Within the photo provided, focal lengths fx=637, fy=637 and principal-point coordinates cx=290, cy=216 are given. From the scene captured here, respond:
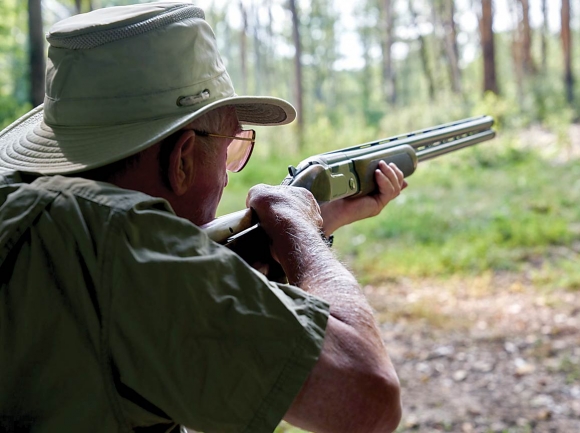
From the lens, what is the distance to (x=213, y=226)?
1.45 meters

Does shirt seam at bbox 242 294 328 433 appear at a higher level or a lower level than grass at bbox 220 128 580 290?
higher

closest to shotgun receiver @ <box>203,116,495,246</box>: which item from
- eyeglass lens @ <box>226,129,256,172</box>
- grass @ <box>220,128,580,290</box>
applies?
eyeglass lens @ <box>226,129,256,172</box>

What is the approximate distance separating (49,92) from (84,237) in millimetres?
431

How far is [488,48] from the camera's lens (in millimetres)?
14836

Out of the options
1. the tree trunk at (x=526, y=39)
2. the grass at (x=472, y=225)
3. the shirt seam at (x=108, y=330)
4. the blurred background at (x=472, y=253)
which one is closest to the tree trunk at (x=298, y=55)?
the blurred background at (x=472, y=253)

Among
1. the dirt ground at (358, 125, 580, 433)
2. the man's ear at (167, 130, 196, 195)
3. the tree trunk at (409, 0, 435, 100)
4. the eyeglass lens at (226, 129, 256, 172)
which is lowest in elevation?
the tree trunk at (409, 0, 435, 100)

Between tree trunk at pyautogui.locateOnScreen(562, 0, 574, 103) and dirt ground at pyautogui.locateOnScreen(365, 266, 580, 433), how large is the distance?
49.2 feet

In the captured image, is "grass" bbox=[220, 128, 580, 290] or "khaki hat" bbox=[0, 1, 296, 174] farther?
"grass" bbox=[220, 128, 580, 290]

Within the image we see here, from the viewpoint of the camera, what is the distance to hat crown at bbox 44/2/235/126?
3.90 feet

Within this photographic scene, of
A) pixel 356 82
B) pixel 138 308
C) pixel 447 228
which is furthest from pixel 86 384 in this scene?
pixel 356 82

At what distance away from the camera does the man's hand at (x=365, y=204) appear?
2.19m

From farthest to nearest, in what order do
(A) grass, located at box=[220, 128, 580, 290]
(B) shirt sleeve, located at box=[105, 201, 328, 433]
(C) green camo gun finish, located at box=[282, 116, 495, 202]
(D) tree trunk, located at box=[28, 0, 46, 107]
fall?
(A) grass, located at box=[220, 128, 580, 290] → (D) tree trunk, located at box=[28, 0, 46, 107] → (C) green camo gun finish, located at box=[282, 116, 495, 202] → (B) shirt sleeve, located at box=[105, 201, 328, 433]

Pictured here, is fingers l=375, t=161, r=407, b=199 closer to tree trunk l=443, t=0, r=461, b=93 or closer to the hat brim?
the hat brim

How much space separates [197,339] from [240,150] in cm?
71
